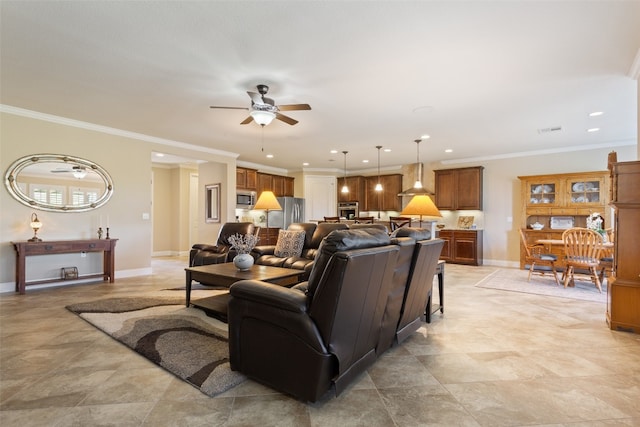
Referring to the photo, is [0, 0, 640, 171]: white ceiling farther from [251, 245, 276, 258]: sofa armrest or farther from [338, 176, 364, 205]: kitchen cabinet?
[338, 176, 364, 205]: kitchen cabinet

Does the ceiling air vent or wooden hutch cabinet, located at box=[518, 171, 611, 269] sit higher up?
the ceiling air vent

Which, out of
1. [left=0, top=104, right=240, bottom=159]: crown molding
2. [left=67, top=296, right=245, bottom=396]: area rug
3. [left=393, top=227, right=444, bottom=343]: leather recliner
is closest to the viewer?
[left=67, top=296, right=245, bottom=396]: area rug

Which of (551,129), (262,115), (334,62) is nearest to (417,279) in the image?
(334,62)

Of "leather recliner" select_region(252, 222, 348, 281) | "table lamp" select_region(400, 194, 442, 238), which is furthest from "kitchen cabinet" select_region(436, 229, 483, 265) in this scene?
"table lamp" select_region(400, 194, 442, 238)

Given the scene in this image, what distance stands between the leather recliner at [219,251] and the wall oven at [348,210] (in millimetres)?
4451

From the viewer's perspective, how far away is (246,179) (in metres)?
8.14

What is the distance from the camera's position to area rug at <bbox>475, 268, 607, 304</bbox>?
453cm

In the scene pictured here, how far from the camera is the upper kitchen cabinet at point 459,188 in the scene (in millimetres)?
7559

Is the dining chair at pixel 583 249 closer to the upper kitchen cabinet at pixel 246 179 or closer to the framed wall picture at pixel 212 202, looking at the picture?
the upper kitchen cabinet at pixel 246 179

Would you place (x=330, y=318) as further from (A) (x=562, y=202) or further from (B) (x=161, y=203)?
(B) (x=161, y=203)

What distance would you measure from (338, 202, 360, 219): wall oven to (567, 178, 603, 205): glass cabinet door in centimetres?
500

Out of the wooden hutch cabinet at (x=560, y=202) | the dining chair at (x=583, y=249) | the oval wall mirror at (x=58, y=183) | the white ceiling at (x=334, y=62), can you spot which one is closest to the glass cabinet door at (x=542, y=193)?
the wooden hutch cabinet at (x=560, y=202)

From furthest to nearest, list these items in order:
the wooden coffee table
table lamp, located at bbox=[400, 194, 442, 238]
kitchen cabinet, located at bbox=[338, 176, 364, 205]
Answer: kitchen cabinet, located at bbox=[338, 176, 364, 205] < table lamp, located at bbox=[400, 194, 442, 238] < the wooden coffee table

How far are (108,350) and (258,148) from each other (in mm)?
5080
